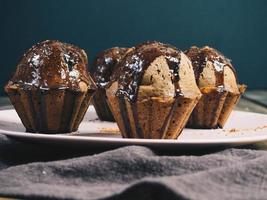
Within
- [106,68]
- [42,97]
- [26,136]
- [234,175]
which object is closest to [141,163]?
[234,175]

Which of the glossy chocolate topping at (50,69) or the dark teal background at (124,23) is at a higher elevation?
the glossy chocolate topping at (50,69)

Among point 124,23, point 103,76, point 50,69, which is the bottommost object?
point 124,23

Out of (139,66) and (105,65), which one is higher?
(139,66)

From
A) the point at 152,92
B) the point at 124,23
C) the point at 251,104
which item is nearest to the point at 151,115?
the point at 152,92

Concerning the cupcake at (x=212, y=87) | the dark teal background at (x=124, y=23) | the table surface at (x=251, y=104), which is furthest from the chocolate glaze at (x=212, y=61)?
the dark teal background at (x=124, y=23)

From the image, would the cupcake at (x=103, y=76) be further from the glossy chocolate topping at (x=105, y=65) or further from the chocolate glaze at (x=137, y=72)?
the chocolate glaze at (x=137, y=72)

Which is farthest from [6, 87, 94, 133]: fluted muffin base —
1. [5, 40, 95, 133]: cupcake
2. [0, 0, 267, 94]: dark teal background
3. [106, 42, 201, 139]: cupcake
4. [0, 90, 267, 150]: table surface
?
[0, 0, 267, 94]: dark teal background

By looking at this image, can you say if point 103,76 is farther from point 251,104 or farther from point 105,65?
point 251,104
